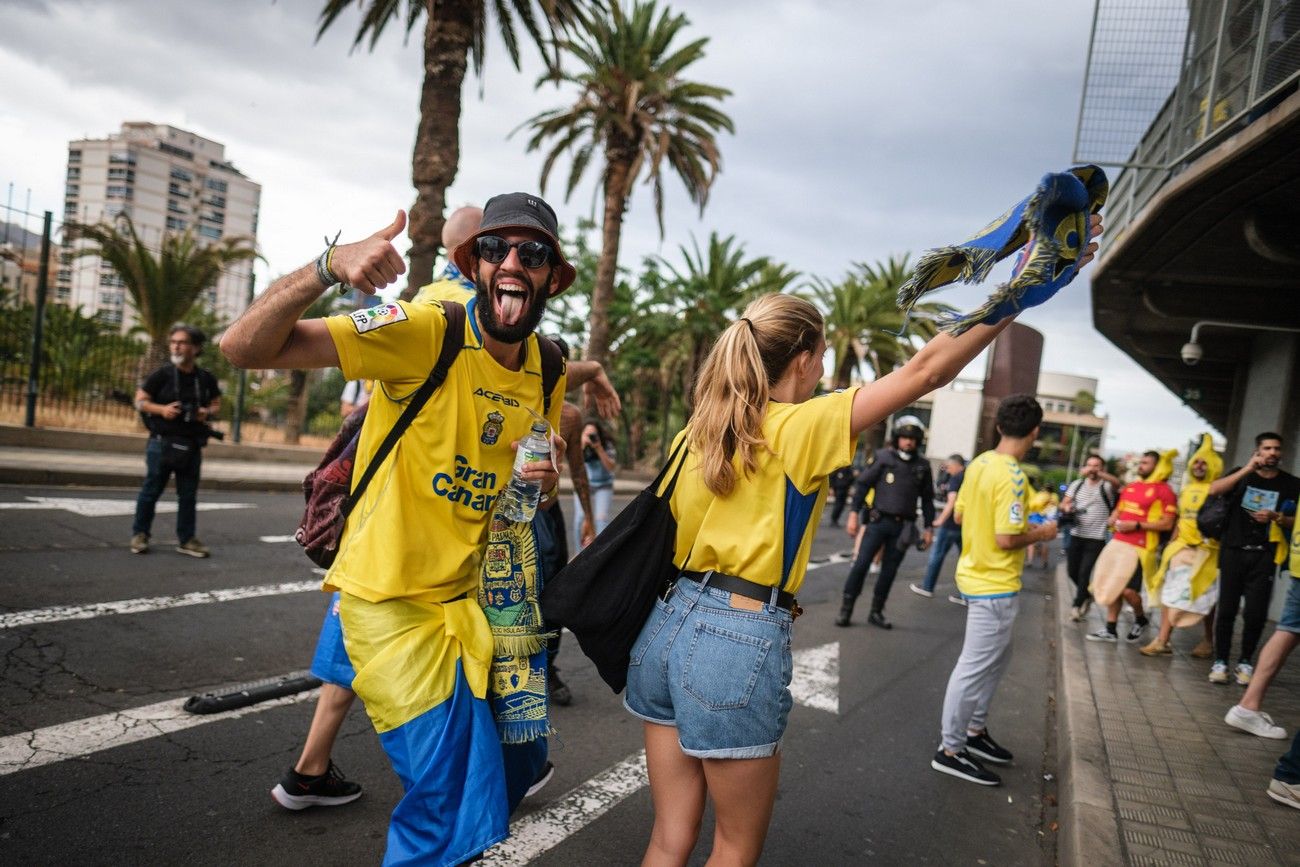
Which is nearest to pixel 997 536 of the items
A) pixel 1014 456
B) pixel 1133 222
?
pixel 1014 456

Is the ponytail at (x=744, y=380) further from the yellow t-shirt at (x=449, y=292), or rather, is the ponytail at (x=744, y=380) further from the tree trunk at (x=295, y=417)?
the tree trunk at (x=295, y=417)

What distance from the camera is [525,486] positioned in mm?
2318

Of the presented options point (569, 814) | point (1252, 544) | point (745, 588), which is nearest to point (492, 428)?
point (745, 588)

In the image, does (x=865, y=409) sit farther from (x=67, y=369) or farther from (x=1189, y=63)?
(x=67, y=369)

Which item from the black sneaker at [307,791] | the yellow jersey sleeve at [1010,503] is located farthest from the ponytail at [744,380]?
the yellow jersey sleeve at [1010,503]

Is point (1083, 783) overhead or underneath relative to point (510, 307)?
underneath

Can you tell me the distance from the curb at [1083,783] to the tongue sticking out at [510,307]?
3092 mm

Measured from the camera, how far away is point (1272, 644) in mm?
5102

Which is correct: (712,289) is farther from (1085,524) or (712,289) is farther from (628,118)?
(1085,524)

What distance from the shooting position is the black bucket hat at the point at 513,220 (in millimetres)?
2238

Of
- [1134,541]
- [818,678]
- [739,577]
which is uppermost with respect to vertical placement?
[739,577]

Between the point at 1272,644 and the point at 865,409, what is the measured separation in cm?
492

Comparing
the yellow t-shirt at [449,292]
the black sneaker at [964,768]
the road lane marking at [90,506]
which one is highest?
the yellow t-shirt at [449,292]

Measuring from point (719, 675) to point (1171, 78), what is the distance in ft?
35.3
